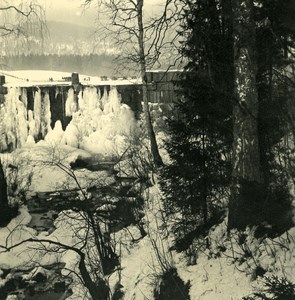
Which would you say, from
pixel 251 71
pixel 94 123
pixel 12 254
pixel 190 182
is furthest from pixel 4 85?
pixel 251 71

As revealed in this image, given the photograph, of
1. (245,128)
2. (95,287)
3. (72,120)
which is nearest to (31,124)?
(72,120)

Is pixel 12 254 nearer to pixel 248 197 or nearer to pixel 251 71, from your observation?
pixel 248 197

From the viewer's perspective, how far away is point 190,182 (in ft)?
28.6

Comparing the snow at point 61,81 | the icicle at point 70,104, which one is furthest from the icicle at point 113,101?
the icicle at point 70,104

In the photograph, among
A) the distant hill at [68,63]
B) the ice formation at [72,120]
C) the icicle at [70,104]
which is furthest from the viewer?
the distant hill at [68,63]

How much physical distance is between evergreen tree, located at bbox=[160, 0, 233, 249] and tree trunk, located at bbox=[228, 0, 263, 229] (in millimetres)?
893

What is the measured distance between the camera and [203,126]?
A: 8.46 meters

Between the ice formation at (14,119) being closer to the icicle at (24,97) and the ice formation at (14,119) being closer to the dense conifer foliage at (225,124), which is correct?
the icicle at (24,97)

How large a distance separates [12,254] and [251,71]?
25.0 ft

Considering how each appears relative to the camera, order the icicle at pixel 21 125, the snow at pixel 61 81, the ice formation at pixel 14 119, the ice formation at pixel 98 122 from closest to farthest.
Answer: the ice formation at pixel 98 122 → the ice formation at pixel 14 119 → the icicle at pixel 21 125 → the snow at pixel 61 81

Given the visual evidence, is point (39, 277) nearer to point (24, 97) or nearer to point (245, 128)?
point (245, 128)

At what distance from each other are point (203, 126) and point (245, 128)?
1.30 metres

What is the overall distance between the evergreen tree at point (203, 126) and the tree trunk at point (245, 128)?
35.1 inches

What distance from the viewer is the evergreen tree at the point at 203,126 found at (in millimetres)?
8250
